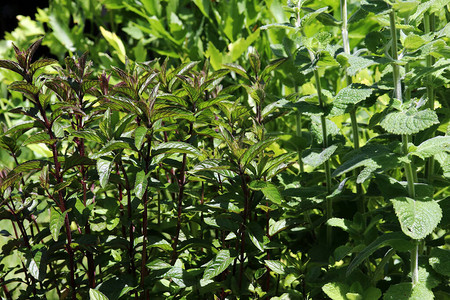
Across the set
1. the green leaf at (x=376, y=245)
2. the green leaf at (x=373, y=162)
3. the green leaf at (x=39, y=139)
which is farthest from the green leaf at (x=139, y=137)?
the green leaf at (x=376, y=245)

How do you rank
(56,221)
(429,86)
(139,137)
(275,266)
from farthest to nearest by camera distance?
1. (429,86)
2. (275,266)
3. (56,221)
4. (139,137)

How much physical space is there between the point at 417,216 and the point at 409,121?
244 mm

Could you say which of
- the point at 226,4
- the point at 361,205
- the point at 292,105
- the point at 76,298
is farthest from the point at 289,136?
the point at 226,4

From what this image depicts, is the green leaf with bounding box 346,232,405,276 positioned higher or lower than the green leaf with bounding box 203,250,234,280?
higher

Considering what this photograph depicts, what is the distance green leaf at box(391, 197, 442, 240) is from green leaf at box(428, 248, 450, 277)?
0.20 m

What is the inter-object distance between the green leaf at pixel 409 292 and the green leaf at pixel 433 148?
0.37 m

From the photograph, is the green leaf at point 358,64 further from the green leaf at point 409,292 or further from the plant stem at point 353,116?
the green leaf at point 409,292

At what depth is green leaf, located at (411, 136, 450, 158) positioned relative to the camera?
127 cm

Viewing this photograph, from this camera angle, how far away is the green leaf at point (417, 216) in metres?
1.20

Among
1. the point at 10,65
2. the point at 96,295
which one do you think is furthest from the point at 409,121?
the point at 10,65

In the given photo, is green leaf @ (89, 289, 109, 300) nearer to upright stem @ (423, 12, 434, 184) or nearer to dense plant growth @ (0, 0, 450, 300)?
dense plant growth @ (0, 0, 450, 300)

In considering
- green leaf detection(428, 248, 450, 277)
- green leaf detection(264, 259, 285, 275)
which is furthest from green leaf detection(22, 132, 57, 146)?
green leaf detection(428, 248, 450, 277)

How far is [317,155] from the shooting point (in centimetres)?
159

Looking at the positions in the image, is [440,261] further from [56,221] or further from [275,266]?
[56,221]
